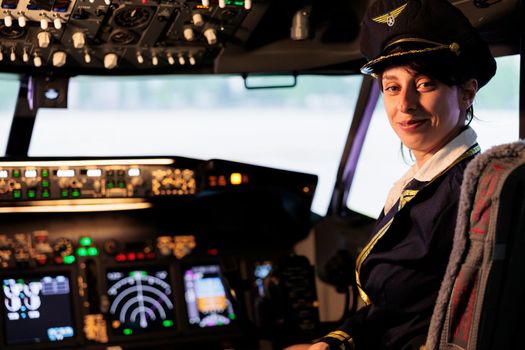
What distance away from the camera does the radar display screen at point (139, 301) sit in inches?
145

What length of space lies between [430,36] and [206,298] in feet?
7.46

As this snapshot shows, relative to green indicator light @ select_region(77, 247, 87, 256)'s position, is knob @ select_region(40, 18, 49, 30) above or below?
above

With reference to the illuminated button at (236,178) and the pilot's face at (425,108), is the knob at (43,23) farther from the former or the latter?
the pilot's face at (425,108)

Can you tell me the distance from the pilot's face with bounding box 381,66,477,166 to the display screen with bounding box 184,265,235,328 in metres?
2.06

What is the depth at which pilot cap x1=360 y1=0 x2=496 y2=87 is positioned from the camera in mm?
1760

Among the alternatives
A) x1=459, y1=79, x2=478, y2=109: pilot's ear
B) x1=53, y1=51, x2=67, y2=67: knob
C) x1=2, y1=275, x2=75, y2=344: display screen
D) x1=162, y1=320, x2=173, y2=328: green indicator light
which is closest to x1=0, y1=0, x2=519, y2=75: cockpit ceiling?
x1=53, y1=51, x2=67, y2=67: knob

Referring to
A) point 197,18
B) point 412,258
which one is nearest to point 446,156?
point 412,258

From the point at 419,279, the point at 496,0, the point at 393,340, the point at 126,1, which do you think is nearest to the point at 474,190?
the point at 419,279

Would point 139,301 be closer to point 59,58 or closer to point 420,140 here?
point 59,58

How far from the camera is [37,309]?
361 centimetres

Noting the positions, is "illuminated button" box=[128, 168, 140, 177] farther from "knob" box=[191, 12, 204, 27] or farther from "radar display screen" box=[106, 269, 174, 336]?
"knob" box=[191, 12, 204, 27]


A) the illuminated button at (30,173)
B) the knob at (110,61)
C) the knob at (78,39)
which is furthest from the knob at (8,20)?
the illuminated button at (30,173)

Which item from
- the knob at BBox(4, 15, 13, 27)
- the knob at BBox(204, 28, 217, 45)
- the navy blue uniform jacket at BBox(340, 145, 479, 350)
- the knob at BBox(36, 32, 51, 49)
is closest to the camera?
the navy blue uniform jacket at BBox(340, 145, 479, 350)

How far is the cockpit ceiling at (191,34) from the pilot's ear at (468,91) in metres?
1.17
